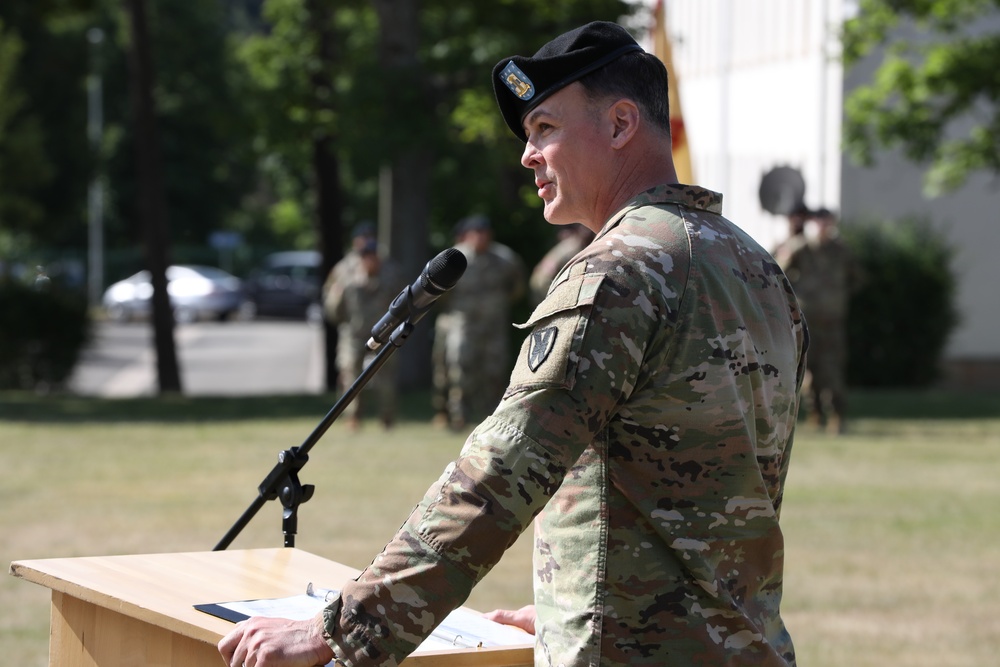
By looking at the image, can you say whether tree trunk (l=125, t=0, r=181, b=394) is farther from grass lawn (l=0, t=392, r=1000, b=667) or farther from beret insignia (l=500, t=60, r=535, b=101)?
beret insignia (l=500, t=60, r=535, b=101)

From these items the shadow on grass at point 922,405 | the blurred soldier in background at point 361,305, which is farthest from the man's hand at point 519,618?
the shadow on grass at point 922,405

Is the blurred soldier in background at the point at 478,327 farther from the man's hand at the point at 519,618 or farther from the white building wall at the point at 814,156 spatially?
the man's hand at the point at 519,618

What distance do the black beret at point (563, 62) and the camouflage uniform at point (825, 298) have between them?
556 inches

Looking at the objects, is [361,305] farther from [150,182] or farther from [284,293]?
[284,293]

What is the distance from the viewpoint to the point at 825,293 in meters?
16.8

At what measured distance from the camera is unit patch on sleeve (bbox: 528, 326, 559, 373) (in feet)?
8.02

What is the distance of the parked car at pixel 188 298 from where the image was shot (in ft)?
164

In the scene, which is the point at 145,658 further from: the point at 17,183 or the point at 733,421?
the point at 17,183

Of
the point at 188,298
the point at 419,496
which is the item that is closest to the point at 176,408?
the point at 419,496

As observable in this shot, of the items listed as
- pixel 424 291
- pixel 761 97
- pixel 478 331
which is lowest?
pixel 478 331

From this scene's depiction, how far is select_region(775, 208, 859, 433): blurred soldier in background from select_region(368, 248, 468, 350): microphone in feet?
44.8

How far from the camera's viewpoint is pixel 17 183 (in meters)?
39.6

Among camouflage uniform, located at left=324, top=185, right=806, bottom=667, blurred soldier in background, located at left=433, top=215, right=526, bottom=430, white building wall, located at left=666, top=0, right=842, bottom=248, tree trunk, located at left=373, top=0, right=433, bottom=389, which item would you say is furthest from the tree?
camouflage uniform, located at left=324, top=185, right=806, bottom=667

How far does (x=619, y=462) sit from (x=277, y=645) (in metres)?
0.67
